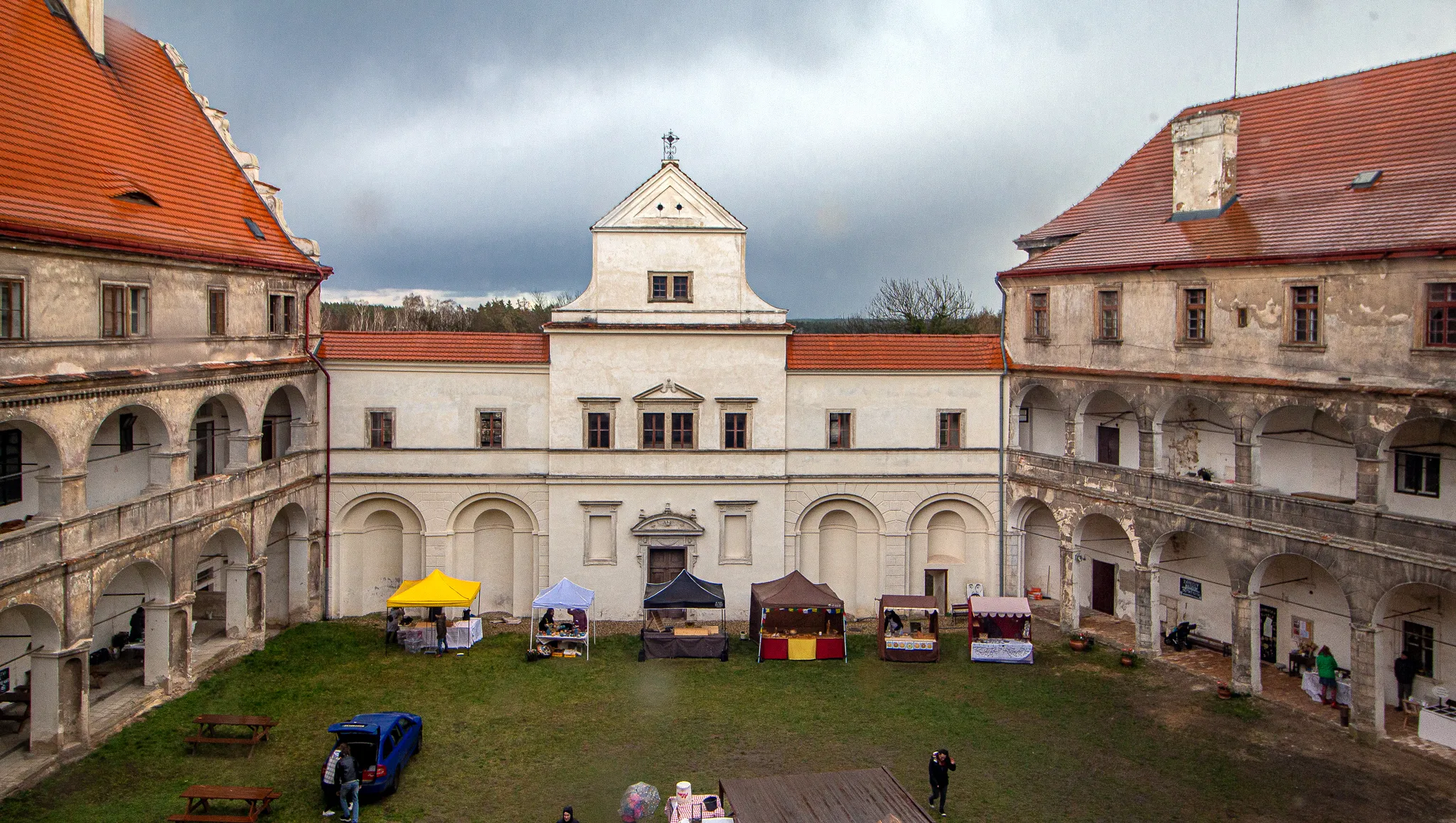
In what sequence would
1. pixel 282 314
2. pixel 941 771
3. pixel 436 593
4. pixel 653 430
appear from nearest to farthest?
pixel 941 771 → pixel 436 593 → pixel 282 314 → pixel 653 430

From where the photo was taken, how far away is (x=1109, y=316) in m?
30.9

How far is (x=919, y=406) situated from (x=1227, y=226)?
10806mm

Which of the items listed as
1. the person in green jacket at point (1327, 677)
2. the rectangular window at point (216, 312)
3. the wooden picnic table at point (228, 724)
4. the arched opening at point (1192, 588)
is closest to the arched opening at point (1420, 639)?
the person in green jacket at point (1327, 677)

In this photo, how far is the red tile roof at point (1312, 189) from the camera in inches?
971

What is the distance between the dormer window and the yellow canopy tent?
10888 mm

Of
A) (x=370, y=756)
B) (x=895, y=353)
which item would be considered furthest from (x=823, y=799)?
(x=895, y=353)

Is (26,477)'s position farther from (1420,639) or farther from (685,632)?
(1420,639)

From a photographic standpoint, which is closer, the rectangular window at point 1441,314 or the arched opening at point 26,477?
the arched opening at point 26,477

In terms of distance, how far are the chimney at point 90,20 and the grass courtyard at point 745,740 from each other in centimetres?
1742

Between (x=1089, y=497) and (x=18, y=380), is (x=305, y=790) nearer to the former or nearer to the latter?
(x=18, y=380)

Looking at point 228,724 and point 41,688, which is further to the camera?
point 228,724

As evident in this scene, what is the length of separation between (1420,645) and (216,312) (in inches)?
1267

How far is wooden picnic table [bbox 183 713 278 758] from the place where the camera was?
73.7 feet

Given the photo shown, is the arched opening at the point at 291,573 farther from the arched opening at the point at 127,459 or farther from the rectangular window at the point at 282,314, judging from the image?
the rectangular window at the point at 282,314
